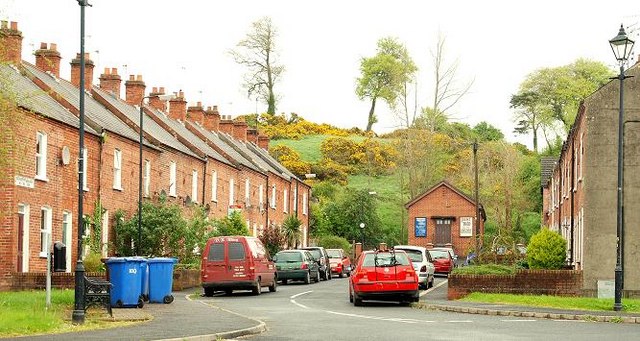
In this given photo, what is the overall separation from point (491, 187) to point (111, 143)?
166ft

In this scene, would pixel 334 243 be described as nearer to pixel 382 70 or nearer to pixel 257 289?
pixel 257 289

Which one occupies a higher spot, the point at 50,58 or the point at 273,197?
the point at 50,58

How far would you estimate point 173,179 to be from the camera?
47.2m

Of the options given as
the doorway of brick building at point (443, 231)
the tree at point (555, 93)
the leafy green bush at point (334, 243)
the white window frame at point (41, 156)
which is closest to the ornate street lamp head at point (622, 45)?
the white window frame at point (41, 156)

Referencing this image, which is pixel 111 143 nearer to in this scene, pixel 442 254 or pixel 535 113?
pixel 442 254

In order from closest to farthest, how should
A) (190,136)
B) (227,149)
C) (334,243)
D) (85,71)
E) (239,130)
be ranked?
(85,71)
(190,136)
(227,149)
(239,130)
(334,243)

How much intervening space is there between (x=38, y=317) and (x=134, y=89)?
120 ft

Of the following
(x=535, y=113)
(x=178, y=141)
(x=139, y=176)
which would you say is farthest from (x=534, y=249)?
(x=535, y=113)

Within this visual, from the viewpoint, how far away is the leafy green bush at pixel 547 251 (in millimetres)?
31891

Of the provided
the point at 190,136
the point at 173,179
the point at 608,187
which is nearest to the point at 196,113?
the point at 190,136

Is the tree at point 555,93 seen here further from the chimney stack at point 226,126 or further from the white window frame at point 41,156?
the white window frame at point 41,156

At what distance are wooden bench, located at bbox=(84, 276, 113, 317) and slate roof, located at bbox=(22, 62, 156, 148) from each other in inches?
709

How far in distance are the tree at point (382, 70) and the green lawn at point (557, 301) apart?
84.3 m

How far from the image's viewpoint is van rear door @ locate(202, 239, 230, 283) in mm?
33178
